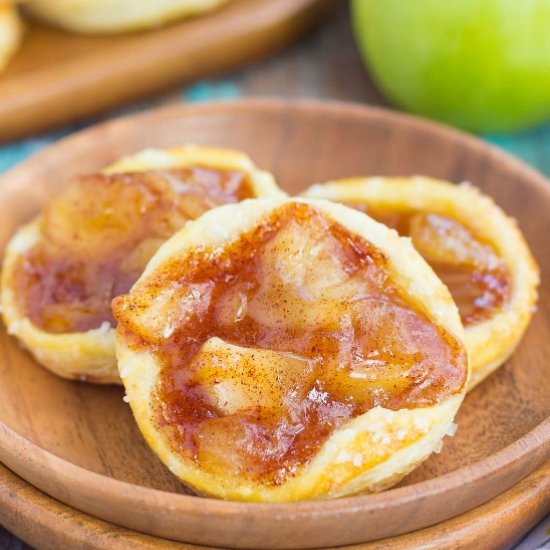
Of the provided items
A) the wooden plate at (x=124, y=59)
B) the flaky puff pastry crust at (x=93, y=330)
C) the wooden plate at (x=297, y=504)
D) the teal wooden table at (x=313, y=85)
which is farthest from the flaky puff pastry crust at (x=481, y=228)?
the wooden plate at (x=124, y=59)

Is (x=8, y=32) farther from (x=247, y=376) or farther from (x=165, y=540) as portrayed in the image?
(x=165, y=540)

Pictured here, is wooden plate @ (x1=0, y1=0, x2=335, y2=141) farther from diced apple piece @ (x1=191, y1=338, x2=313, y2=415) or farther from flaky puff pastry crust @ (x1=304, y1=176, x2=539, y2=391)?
diced apple piece @ (x1=191, y1=338, x2=313, y2=415)

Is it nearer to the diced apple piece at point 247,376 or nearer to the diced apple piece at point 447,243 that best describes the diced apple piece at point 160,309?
the diced apple piece at point 247,376

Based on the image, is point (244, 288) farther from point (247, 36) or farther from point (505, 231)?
point (247, 36)

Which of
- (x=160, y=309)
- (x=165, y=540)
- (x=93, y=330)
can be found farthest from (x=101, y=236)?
(x=165, y=540)

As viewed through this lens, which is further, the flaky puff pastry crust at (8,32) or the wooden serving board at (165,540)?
the flaky puff pastry crust at (8,32)
